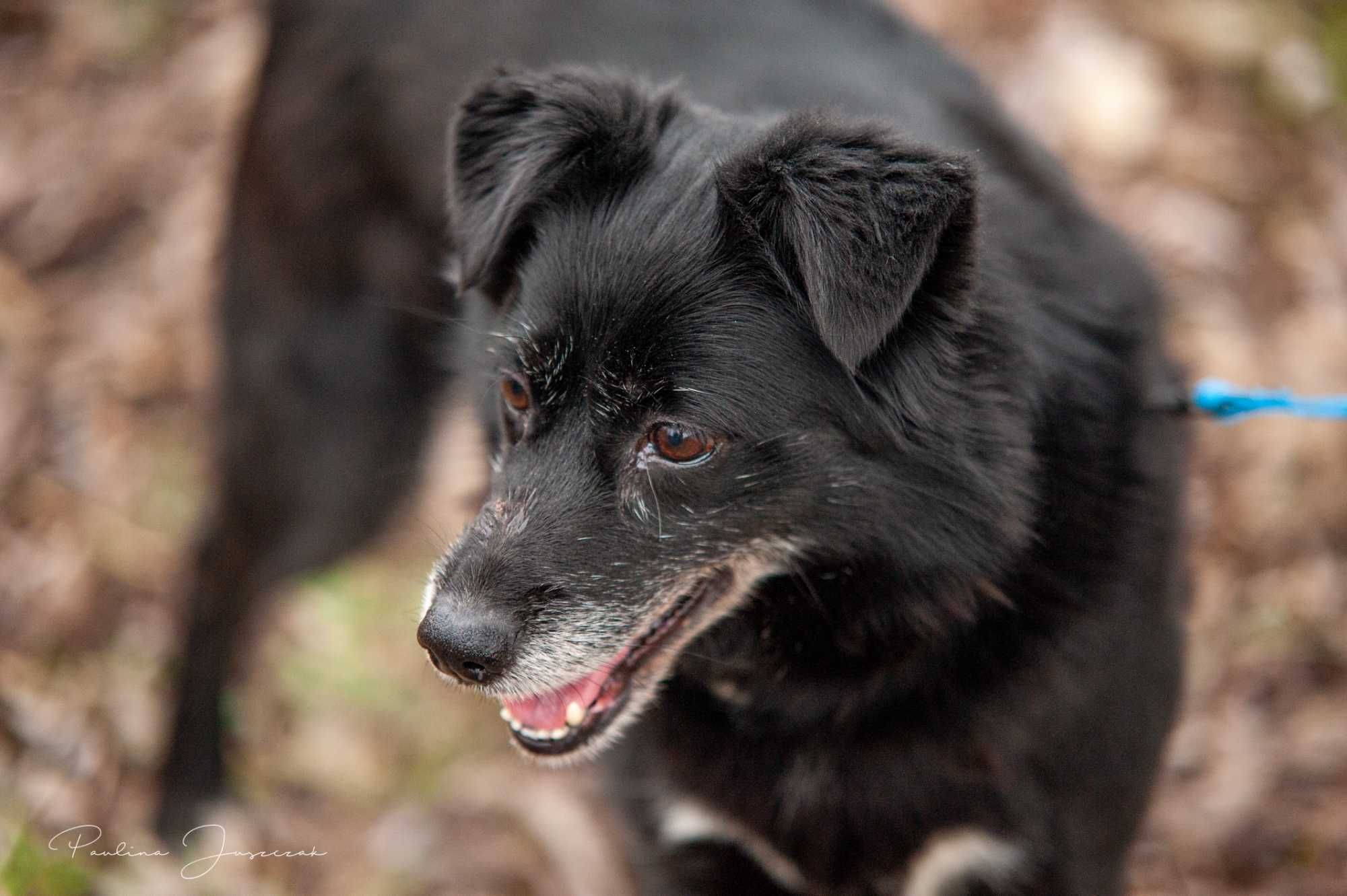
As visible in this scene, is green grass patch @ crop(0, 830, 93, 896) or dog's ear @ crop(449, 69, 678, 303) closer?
dog's ear @ crop(449, 69, 678, 303)

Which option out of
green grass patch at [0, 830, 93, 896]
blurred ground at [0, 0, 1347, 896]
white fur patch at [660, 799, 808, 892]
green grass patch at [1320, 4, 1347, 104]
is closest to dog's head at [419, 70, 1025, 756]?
white fur patch at [660, 799, 808, 892]

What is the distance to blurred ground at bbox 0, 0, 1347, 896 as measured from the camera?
143 inches

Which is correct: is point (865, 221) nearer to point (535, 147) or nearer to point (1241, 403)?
point (535, 147)

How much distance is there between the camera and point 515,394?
2.40 metres

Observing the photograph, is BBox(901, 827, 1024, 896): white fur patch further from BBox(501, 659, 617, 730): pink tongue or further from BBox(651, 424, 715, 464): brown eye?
BBox(651, 424, 715, 464): brown eye

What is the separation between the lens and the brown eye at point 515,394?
2375 millimetres

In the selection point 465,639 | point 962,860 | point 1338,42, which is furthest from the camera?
point 1338,42

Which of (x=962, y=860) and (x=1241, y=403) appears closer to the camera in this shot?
(x=1241, y=403)

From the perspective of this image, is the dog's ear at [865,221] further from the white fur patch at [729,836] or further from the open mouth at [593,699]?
the white fur patch at [729,836]

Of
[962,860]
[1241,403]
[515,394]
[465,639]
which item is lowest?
[962,860]

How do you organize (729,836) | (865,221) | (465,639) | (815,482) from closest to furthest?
(865,221)
(465,639)
(815,482)
(729,836)

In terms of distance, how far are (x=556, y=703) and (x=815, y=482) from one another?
0.66 metres

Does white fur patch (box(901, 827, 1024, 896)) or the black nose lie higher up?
the black nose

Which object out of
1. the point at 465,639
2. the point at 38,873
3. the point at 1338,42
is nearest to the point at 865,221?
the point at 465,639
